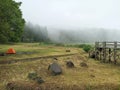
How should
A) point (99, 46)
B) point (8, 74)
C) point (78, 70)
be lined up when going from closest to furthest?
point (8, 74)
point (78, 70)
point (99, 46)

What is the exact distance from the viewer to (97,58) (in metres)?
37.5

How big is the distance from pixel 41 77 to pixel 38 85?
6.73 ft

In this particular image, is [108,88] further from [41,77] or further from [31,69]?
[31,69]

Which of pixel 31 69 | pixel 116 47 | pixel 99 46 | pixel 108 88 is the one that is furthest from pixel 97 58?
pixel 108 88

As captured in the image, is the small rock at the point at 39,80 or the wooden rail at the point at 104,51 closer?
the small rock at the point at 39,80

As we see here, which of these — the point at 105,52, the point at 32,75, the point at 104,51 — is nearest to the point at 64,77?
the point at 32,75

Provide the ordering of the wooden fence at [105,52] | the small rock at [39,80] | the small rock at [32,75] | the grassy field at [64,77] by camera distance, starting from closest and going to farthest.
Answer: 1. the grassy field at [64,77]
2. the small rock at [39,80]
3. the small rock at [32,75]
4. the wooden fence at [105,52]

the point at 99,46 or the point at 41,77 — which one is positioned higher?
the point at 99,46

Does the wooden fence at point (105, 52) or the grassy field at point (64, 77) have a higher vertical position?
the wooden fence at point (105, 52)

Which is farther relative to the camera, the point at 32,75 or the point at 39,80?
the point at 32,75

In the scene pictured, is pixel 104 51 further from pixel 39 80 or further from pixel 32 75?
pixel 39 80

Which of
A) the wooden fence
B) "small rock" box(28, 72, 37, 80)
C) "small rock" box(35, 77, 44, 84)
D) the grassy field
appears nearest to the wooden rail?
the wooden fence

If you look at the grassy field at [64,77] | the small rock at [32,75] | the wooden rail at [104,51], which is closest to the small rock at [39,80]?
the grassy field at [64,77]

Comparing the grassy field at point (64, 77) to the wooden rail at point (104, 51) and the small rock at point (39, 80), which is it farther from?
the wooden rail at point (104, 51)
